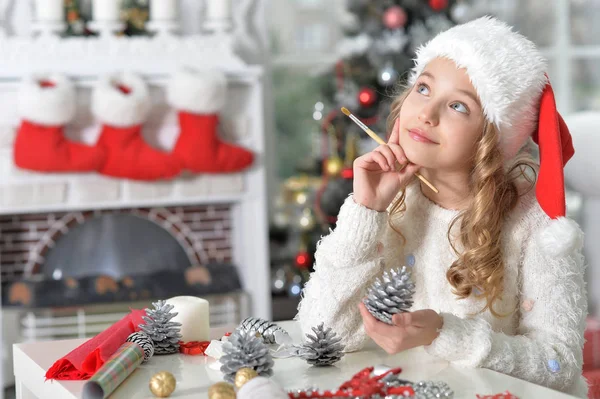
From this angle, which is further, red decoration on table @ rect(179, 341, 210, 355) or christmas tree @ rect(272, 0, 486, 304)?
christmas tree @ rect(272, 0, 486, 304)

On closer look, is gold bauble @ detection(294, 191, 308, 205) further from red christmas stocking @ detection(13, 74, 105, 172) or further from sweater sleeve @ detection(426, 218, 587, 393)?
sweater sleeve @ detection(426, 218, 587, 393)

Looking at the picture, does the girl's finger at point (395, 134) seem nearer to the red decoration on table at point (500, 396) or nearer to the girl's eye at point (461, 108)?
the girl's eye at point (461, 108)

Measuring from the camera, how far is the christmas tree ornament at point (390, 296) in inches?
46.1

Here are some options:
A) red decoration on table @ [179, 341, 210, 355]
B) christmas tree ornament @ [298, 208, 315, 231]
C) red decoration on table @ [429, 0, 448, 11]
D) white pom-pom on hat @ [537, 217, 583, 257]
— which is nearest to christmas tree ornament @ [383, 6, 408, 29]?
red decoration on table @ [429, 0, 448, 11]

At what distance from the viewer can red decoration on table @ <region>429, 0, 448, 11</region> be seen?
3.66m

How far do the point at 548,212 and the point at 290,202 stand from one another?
2.71 meters

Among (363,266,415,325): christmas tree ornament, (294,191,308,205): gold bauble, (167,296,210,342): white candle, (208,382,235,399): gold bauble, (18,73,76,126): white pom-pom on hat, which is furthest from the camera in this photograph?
(294,191,308,205): gold bauble

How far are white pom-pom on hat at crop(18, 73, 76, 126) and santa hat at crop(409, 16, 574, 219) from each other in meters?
2.02

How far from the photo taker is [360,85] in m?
3.73

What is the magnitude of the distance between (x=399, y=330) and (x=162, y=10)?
8.51 feet

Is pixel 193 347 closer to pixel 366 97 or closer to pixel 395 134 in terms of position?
pixel 395 134

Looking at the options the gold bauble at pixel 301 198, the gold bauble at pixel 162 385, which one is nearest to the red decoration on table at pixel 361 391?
the gold bauble at pixel 162 385

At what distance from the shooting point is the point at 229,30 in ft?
12.3

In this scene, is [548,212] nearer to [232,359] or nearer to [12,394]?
[232,359]
